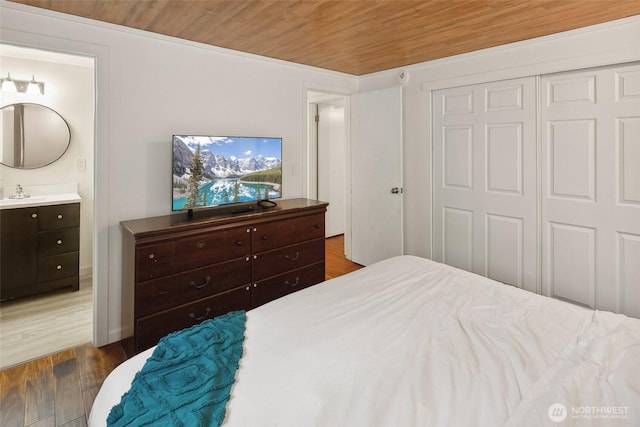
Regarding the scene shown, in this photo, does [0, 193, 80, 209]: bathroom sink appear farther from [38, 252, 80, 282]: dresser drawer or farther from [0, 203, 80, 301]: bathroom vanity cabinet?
[38, 252, 80, 282]: dresser drawer

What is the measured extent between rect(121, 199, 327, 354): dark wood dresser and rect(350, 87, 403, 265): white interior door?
1.05m

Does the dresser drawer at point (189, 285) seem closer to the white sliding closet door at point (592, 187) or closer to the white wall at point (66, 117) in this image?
the white wall at point (66, 117)

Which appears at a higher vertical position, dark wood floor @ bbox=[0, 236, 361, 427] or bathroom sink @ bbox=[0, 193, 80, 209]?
bathroom sink @ bbox=[0, 193, 80, 209]

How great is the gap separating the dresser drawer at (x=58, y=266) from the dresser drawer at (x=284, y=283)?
201cm

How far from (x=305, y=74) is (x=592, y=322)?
3199mm

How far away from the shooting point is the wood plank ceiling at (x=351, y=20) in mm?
2115

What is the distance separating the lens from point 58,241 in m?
3.30

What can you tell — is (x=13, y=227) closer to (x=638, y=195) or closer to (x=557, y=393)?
(x=557, y=393)

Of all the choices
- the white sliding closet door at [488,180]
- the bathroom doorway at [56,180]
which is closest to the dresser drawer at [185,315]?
the bathroom doorway at [56,180]

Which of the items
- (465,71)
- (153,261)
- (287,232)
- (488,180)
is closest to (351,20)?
(465,71)

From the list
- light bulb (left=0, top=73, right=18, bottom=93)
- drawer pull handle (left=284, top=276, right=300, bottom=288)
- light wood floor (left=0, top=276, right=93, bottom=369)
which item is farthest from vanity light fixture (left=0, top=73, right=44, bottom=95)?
drawer pull handle (left=284, top=276, right=300, bottom=288)

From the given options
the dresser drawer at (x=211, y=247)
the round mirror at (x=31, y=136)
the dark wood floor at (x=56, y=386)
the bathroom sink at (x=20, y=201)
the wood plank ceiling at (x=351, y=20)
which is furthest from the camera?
the round mirror at (x=31, y=136)

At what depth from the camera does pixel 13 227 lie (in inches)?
120

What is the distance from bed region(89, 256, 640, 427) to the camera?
3.12 feet
